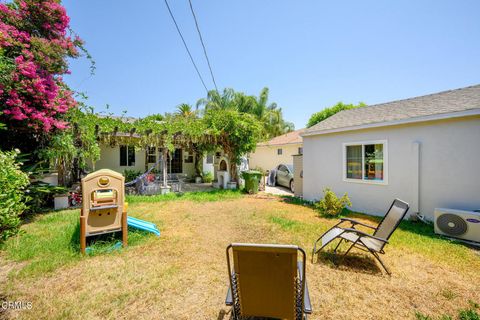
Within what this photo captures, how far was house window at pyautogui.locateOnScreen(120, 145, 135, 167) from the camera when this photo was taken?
45.0 ft

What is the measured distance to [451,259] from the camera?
3883 mm

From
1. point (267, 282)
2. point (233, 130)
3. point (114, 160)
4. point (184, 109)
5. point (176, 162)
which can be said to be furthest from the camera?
point (184, 109)

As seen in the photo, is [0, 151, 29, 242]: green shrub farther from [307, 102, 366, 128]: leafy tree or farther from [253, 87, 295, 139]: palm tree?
[307, 102, 366, 128]: leafy tree

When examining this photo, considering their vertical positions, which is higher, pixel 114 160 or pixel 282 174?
pixel 114 160

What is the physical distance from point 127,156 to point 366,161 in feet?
Answer: 46.9

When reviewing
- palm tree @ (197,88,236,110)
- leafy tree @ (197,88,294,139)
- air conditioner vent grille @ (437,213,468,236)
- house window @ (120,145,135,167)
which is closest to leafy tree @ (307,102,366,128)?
leafy tree @ (197,88,294,139)

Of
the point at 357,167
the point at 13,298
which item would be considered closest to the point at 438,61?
the point at 357,167

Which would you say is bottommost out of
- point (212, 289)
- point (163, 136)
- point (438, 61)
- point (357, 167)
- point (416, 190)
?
point (212, 289)

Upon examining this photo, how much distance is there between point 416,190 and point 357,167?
1868 mm

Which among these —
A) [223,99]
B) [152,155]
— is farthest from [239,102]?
[152,155]

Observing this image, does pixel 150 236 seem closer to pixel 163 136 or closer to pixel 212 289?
pixel 212 289

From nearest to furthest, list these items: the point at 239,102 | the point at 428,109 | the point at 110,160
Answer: the point at 428,109
the point at 110,160
the point at 239,102

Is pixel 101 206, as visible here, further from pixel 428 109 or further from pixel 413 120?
pixel 428 109

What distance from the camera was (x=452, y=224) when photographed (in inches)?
190
